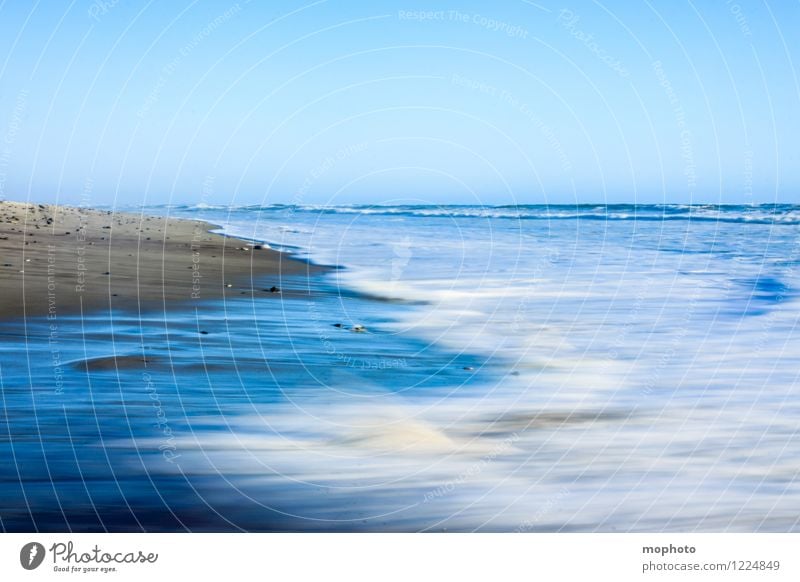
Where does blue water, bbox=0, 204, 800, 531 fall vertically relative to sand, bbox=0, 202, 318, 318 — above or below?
below

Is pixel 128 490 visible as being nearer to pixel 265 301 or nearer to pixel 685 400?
pixel 685 400

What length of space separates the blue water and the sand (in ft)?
1.79

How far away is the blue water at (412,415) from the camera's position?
5.32 metres

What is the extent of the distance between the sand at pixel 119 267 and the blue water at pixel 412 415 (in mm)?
546

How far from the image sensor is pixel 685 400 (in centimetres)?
727

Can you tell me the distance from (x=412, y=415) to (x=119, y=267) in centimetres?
591

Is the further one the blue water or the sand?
the sand

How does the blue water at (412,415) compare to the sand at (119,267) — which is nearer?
the blue water at (412,415)

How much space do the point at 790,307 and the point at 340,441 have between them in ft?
22.7

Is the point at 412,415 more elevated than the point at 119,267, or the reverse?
the point at 119,267

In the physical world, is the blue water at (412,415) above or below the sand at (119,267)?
below

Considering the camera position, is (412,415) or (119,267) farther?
(119,267)

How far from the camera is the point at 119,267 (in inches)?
451

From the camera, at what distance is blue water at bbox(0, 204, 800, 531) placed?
210 inches
